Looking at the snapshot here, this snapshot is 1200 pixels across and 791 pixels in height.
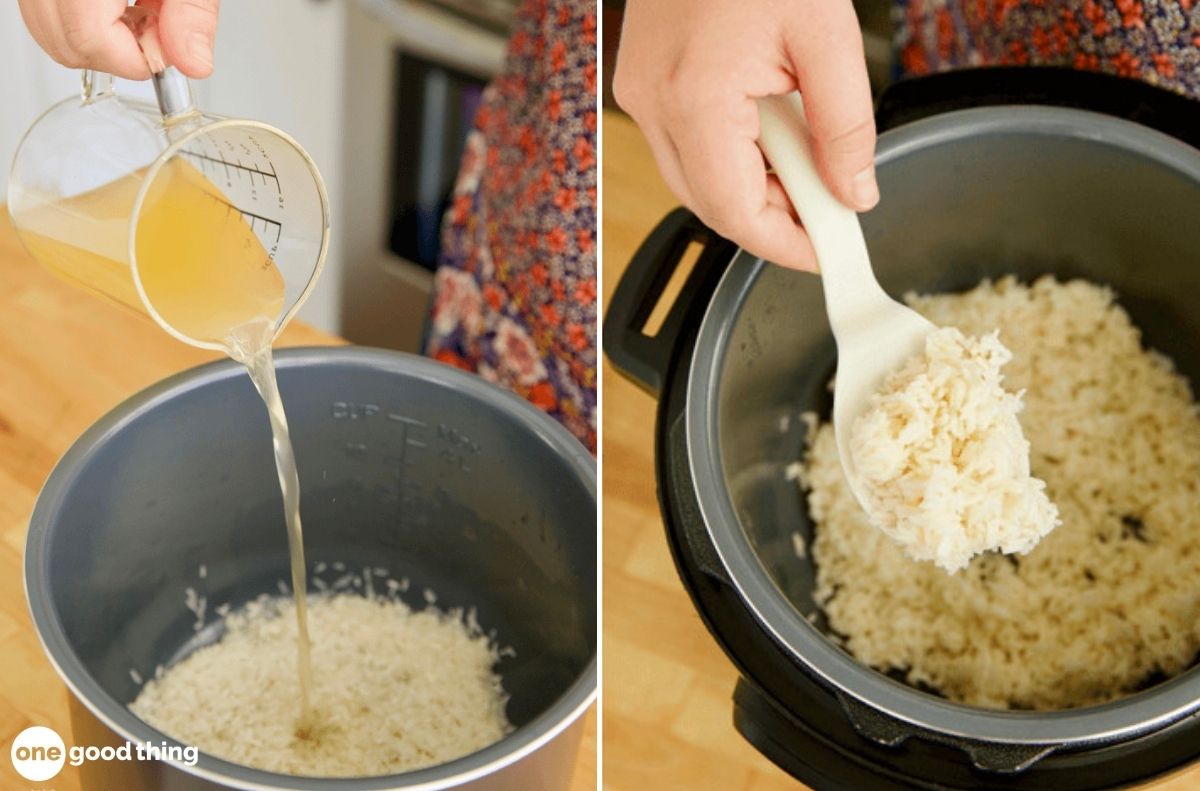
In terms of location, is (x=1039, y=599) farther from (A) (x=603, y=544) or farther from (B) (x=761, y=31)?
(B) (x=761, y=31)

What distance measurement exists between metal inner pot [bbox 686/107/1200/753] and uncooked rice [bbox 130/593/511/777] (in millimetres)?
200

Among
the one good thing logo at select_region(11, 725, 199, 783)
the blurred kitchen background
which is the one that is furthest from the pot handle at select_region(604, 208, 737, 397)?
the blurred kitchen background

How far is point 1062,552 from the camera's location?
0.75m

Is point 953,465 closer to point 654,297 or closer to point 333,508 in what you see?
point 654,297

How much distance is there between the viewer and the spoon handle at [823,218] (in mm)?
643

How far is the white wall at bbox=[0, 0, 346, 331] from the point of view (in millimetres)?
Answer: 1300

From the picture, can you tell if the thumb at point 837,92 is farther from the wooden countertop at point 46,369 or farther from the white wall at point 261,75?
the white wall at point 261,75

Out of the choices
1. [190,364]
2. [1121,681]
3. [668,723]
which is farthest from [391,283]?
[1121,681]

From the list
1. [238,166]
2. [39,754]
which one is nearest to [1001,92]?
[238,166]

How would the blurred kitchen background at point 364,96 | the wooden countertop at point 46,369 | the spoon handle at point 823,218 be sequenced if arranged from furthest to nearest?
the blurred kitchen background at point 364,96, the wooden countertop at point 46,369, the spoon handle at point 823,218

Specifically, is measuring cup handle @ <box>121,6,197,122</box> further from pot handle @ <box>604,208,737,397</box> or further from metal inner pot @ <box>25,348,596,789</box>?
pot handle @ <box>604,208,737,397</box>

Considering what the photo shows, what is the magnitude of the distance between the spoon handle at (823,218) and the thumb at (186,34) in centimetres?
29

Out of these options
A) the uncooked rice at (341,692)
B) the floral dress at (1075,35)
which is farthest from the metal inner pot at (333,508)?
the floral dress at (1075,35)

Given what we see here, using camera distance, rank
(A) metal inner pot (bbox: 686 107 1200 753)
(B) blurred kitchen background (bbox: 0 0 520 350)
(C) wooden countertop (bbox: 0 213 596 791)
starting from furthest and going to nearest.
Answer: (B) blurred kitchen background (bbox: 0 0 520 350) < (C) wooden countertop (bbox: 0 213 596 791) < (A) metal inner pot (bbox: 686 107 1200 753)
